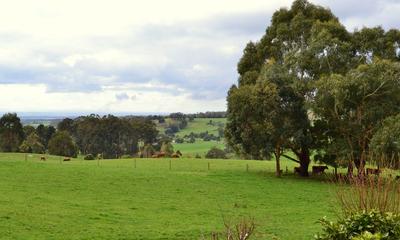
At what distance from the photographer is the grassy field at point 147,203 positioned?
2158 centimetres

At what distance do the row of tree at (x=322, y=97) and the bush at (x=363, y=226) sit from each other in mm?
26573

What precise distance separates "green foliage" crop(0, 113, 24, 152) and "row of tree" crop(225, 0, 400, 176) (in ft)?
236

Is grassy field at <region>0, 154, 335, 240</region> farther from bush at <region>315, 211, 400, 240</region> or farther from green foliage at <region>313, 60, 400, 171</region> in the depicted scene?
bush at <region>315, 211, 400, 240</region>

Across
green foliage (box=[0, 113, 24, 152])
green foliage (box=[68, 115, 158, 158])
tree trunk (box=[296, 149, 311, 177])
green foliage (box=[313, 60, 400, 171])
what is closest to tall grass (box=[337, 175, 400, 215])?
green foliage (box=[313, 60, 400, 171])

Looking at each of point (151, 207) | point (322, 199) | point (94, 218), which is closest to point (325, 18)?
point (322, 199)

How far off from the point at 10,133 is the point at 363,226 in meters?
103

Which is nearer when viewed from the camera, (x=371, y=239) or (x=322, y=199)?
(x=371, y=239)

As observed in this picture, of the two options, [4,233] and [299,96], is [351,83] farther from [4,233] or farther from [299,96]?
[4,233]

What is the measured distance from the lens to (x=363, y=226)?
1372 cm

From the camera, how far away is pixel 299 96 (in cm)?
4434

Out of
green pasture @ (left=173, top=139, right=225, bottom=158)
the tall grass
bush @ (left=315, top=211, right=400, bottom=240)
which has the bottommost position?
bush @ (left=315, top=211, right=400, bottom=240)

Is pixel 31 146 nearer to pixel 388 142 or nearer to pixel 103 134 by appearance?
pixel 103 134

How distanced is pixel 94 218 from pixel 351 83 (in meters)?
24.9

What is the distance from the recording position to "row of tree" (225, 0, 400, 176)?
40188mm
